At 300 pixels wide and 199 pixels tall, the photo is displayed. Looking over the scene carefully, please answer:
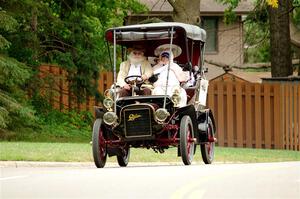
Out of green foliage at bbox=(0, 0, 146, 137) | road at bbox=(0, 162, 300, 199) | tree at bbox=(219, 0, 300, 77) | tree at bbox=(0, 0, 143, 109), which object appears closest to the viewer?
road at bbox=(0, 162, 300, 199)

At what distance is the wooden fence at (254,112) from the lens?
30281 mm

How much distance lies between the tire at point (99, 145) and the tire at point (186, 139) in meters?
1.45

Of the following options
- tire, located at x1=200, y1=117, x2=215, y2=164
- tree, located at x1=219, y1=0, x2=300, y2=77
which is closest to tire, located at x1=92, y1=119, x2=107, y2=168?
tire, located at x1=200, y1=117, x2=215, y2=164

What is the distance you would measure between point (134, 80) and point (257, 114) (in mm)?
12508

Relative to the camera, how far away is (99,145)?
1788 cm

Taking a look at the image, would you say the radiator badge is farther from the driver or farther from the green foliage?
the green foliage

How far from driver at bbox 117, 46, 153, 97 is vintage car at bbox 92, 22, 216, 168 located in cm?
14

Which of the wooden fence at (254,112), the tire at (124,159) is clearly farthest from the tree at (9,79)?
the tire at (124,159)

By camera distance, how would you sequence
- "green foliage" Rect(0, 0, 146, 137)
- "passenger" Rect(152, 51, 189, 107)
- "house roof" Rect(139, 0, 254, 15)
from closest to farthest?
"passenger" Rect(152, 51, 189, 107) < "green foliage" Rect(0, 0, 146, 137) < "house roof" Rect(139, 0, 254, 15)

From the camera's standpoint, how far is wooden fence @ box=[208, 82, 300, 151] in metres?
30.3

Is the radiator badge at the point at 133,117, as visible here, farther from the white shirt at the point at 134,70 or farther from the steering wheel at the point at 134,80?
the white shirt at the point at 134,70

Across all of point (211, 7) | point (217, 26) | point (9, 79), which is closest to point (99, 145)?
point (9, 79)

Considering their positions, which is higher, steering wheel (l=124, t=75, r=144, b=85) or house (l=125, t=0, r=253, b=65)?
house (l=125, t=0, r=253, b=65)

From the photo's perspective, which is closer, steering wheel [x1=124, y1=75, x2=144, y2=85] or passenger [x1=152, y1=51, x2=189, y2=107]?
passenger [x1=152, y1=51, x2=189, y2=107]
